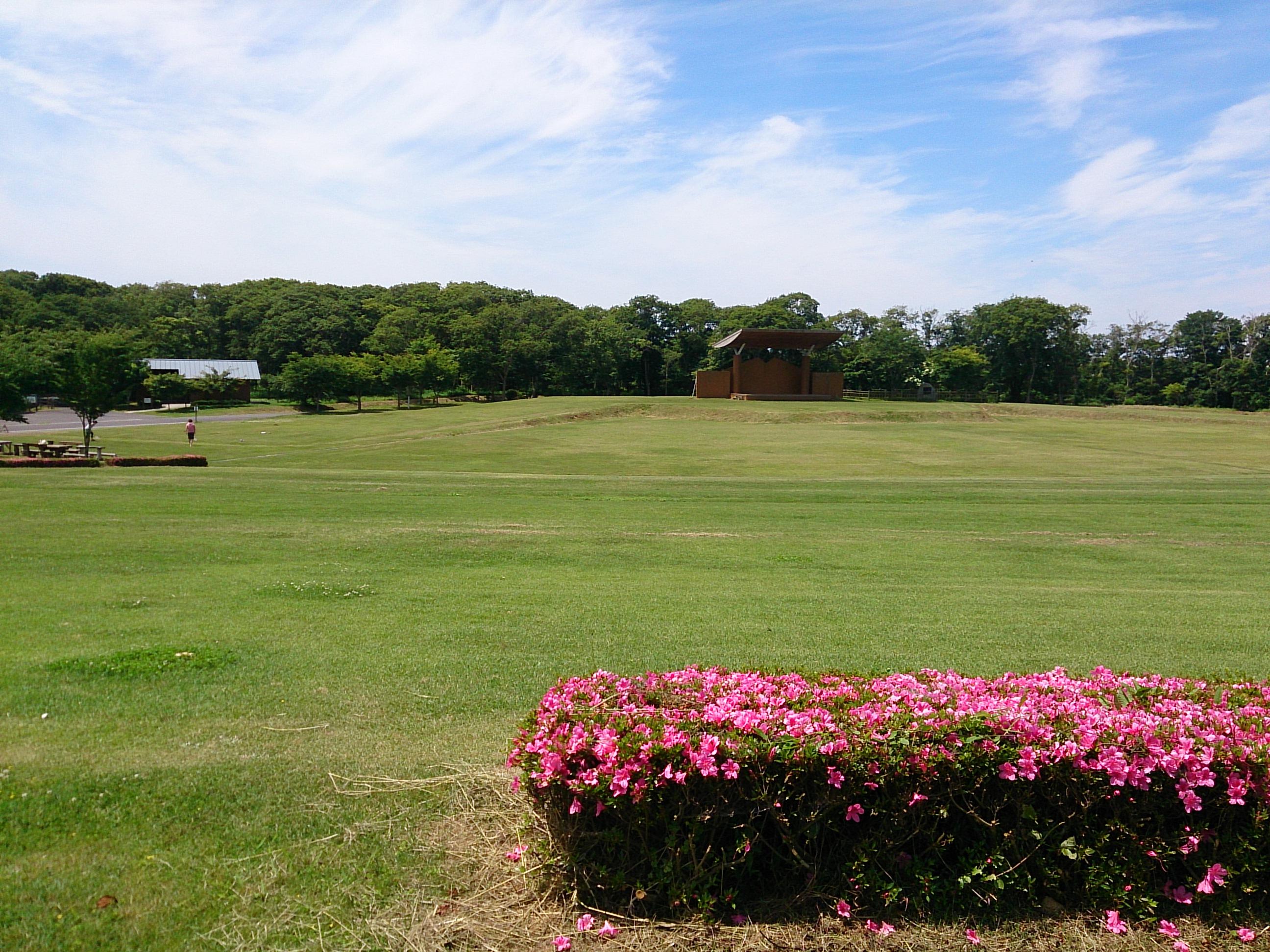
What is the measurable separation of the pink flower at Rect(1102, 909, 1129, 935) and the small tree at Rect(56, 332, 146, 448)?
38.2 metres

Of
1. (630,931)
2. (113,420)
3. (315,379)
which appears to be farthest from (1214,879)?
Answer: (315,379)

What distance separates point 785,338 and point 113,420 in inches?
2318

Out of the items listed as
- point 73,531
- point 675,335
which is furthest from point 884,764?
point 675,335

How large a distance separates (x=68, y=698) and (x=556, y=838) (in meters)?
4.44

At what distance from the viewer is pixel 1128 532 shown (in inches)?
781

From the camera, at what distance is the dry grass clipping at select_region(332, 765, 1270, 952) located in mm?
3863

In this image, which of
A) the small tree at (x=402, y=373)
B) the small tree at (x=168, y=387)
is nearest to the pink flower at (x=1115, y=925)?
the small tree at (x=402, y=373)

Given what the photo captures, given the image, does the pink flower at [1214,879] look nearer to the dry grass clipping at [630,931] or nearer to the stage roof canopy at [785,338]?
the dry grass clipping at [630,931]

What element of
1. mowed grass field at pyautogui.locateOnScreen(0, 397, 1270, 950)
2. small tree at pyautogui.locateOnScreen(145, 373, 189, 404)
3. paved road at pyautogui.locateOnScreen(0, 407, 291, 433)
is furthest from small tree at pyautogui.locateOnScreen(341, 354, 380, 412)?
mowed grass field at pyautogui.locateOnScreen(0, 397, 1270, 950)

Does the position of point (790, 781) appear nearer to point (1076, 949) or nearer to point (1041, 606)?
point (1076, 949)

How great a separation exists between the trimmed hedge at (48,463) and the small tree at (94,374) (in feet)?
12.8

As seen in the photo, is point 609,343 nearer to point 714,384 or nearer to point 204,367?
point 714,384

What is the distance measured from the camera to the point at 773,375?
85938mm

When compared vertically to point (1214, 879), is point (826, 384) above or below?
above
